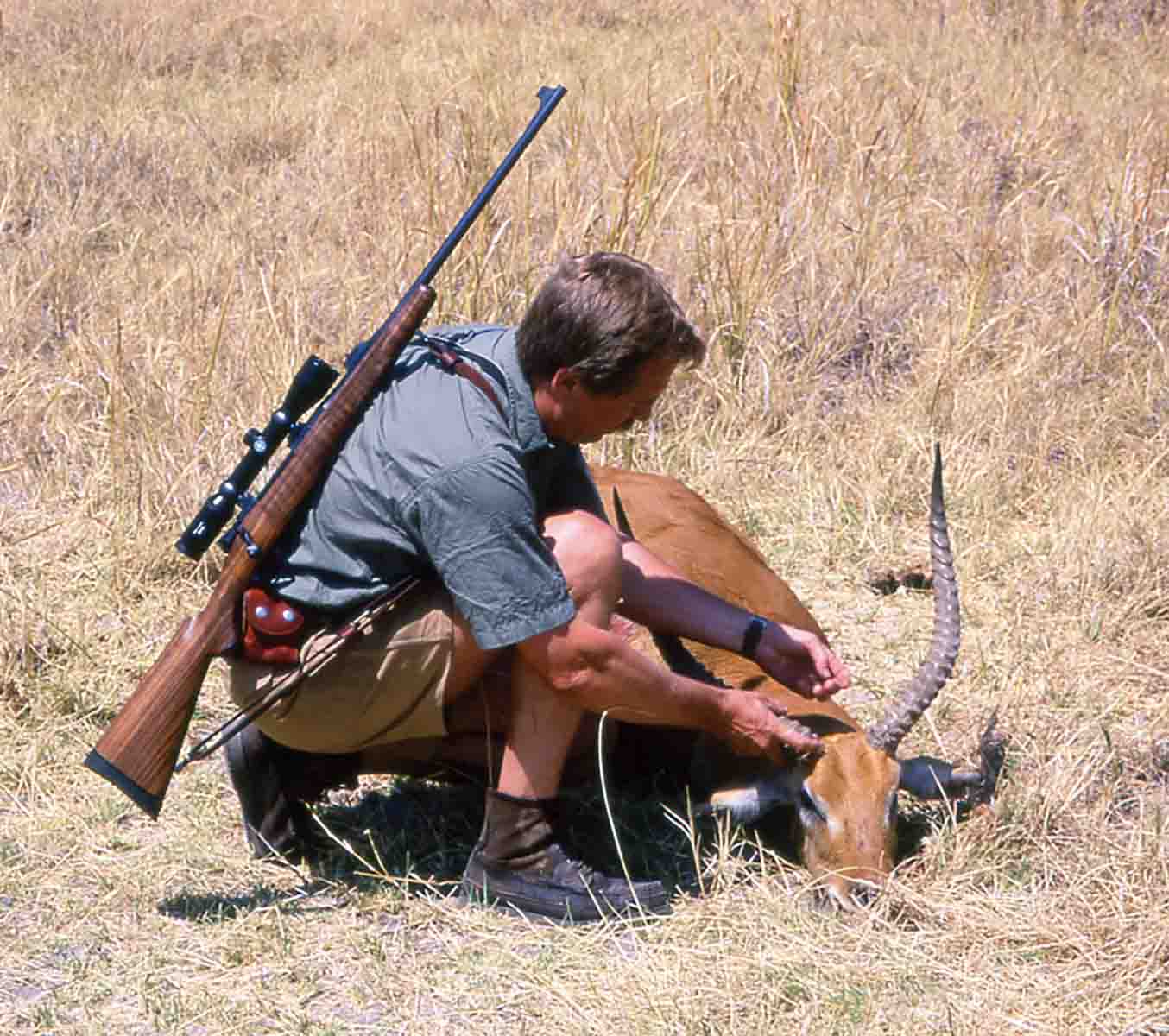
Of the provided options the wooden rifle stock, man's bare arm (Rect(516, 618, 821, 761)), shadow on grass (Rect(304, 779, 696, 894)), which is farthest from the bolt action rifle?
man's bare arm (Rect(516, 618, 821, 761))

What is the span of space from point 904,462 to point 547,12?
8.16m

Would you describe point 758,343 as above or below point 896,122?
below

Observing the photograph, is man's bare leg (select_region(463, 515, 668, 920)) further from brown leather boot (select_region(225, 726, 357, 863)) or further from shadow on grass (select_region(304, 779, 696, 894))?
brown leather boot (select_region(225, 726, 357, 863))

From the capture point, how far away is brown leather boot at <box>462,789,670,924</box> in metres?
3.79

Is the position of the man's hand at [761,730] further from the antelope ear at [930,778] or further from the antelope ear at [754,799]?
the antelope ear at [930,778]

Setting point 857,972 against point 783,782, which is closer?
point 857,972

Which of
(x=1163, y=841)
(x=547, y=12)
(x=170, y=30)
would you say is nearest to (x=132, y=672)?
(x=1163, y=841)

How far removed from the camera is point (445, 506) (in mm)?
3494

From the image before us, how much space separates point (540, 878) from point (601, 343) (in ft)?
4.16

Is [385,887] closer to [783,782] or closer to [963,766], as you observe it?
[783,782]

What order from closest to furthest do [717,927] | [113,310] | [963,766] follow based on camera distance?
[717,927] < [963,766] < [113,310]

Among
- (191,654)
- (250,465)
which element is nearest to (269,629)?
(191,654)

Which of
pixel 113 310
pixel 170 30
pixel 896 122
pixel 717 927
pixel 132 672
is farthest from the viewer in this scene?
pixel 170 30

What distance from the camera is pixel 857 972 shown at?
3471 millimetres
